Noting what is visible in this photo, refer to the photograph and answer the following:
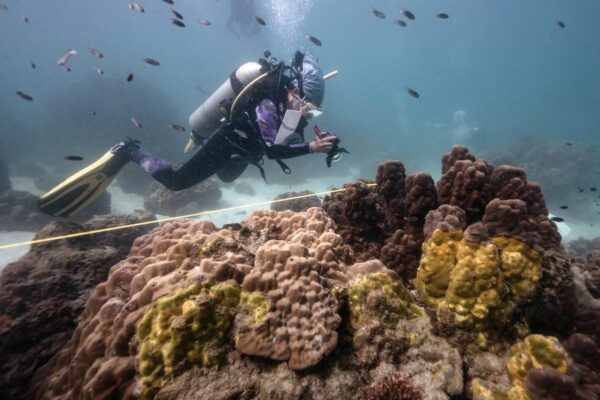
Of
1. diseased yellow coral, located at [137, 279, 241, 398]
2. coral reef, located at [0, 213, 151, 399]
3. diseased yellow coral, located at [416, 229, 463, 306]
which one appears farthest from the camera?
coral reef, located at [0, 213, 151, 399]

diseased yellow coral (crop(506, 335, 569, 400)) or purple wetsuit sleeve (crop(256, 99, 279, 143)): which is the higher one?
purple wetsuit sleeve (crop(256, 99, 279, 143))

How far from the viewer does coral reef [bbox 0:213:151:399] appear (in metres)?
2.71

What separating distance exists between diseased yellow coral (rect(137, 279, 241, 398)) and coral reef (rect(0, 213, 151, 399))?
194 cm

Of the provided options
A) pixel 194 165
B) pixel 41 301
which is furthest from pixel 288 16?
pixel 41 301

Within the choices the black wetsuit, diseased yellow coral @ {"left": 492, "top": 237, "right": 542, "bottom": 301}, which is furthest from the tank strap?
diseased yellow coral @ {"left": 492, "top": 237, "right": 542, "bottom": 301}

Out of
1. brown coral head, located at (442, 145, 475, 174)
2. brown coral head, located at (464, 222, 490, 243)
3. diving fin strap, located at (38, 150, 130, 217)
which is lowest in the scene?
brown coral head, located at (464, 222, 490, 243)

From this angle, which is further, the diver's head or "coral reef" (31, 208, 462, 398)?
the diver's head

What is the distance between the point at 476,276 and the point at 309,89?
4.57 meters

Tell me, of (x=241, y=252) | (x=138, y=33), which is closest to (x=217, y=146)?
(x=241, y=252)

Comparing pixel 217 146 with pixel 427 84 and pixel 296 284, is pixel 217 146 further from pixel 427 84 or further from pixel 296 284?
pixel 427 84

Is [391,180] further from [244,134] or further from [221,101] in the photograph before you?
[221,101]

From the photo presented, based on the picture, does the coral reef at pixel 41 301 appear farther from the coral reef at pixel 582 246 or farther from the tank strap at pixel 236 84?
the coral reef at pixel 582 246

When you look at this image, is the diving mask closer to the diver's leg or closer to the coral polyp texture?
the diver's leg

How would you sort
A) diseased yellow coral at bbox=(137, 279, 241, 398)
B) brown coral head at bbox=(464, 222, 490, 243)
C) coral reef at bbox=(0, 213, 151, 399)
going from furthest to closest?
coral reef at bbox=(0, 213, 151, 399)
brown coral head at bbox=(464, 222, 490, 243)
diseased yellow coral at bbox=(137, 279, 241, 398)
